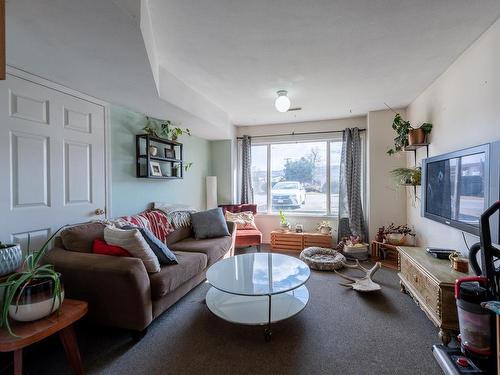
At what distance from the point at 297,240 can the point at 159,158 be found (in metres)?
2.55

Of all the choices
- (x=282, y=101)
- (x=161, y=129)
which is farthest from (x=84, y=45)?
(x=282, y=101)

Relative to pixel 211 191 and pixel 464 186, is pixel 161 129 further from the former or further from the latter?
pixel 464 186

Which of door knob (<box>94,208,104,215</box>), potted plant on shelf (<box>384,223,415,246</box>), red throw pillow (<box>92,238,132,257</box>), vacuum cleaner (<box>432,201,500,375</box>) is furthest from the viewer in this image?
potted plant on shelf (<box>384,223,415,246</box>)

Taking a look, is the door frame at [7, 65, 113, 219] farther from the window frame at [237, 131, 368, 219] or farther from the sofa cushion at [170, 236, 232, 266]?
the window frame at [237, 131, 368, 219]

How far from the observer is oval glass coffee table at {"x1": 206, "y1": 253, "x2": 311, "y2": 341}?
5.87 ft

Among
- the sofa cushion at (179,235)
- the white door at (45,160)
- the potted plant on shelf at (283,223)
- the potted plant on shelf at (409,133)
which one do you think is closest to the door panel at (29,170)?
the white door at (45,160)

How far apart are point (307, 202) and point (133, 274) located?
349cm

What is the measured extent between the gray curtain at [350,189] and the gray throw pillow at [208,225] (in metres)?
2.11

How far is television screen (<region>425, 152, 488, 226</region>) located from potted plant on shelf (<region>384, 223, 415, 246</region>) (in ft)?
2.78

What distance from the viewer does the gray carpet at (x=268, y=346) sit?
1.49 meters

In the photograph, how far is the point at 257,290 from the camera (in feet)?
5.90

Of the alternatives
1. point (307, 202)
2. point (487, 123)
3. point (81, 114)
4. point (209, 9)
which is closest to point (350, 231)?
point (307, 202)

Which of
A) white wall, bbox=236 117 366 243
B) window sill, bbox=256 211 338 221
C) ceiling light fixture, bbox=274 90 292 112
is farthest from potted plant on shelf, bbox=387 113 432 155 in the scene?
window sill, bbox=256 211 338 221

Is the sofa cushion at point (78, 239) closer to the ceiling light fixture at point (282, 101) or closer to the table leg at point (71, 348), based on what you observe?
the table leg at point (71, 348)
